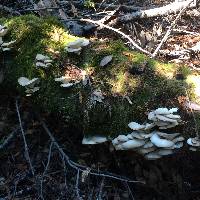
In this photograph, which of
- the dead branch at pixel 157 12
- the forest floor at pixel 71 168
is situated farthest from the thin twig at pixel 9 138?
the dead branch at pixel 157 12

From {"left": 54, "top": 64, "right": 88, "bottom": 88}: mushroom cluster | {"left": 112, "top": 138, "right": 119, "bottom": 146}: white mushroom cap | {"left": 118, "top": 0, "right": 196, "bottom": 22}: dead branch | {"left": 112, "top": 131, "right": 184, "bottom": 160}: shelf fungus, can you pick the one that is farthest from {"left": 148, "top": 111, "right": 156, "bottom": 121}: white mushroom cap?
{"left": 118, "top": 0, "right": 196, "bottom": 22}: dead branch

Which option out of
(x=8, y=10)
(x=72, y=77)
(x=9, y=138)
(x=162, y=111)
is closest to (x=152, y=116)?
(x=162, y=111)

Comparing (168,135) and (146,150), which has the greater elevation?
(168,135)

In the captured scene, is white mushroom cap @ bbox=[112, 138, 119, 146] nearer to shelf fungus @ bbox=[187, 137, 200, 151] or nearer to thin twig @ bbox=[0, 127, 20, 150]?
shelf fungus @ bbox=[187, 137, 200, 151]

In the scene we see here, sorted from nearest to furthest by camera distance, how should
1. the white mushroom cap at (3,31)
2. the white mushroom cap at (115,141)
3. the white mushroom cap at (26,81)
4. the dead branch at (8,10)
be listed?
the white mushroom cap at (115,141)
the white mushroom cap at (26,81)
the white mushroom cap at (3,31)
the dead branch at (8,10)

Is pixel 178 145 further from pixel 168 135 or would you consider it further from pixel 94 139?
pixel 94 139

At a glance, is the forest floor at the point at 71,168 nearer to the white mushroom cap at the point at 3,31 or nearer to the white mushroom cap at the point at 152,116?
the white mushroom cap at the point at 152,116
